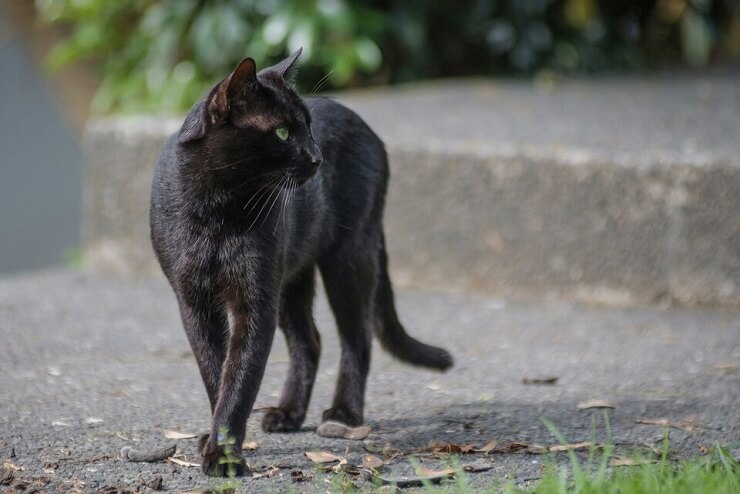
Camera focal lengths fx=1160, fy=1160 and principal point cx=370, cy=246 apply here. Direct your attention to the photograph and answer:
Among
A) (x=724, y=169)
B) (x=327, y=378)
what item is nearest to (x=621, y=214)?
(x=724, y=169)

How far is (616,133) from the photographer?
221 inches

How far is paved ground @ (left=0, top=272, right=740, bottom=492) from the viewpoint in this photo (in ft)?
10.0

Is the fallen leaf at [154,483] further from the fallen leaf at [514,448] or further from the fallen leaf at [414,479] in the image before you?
the fallen leaf at [514,448]

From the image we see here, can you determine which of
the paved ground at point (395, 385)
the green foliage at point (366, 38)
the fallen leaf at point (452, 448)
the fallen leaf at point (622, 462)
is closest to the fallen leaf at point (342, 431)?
the paved ground at point (395, 385)

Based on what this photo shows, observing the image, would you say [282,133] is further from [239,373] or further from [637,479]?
[637,479]

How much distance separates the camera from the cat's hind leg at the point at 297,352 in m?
3.40

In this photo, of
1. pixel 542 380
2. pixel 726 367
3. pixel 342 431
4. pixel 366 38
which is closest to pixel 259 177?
pixel 342 431

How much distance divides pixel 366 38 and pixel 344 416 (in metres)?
4.08

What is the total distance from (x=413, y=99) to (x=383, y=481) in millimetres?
3937

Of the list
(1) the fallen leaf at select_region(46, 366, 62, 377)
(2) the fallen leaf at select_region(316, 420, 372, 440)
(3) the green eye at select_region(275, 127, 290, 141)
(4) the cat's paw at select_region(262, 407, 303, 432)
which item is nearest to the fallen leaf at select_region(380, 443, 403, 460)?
(2) the fallen leaf at select_region(316, 420, 372, 440)

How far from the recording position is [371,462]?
9.84ft

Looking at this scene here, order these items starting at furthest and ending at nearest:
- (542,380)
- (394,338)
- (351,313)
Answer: (542,380) < (394,338) < (351,313)

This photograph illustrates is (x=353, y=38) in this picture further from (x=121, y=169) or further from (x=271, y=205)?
(x=271, y=205)

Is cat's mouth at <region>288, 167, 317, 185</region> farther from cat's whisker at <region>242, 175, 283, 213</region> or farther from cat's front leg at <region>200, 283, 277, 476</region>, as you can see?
cat's front leg at <region>200, 283, 277, 476</region>
